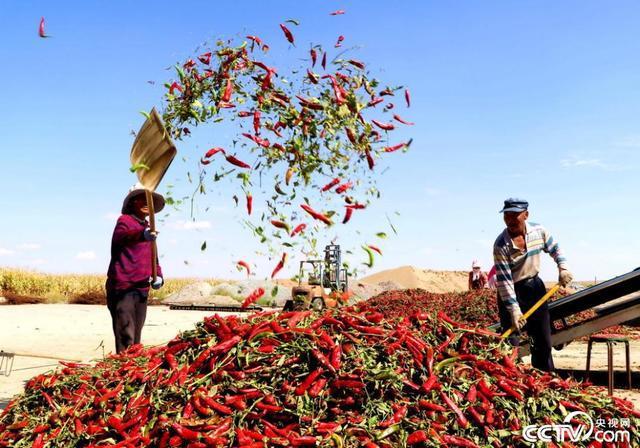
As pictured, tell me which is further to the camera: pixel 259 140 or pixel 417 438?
pixel 259 140

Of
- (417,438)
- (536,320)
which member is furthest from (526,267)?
(417,438)

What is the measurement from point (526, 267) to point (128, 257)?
397 centimetres

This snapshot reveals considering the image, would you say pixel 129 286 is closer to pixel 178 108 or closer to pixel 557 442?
pixel 178 108

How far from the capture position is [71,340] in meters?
12.0

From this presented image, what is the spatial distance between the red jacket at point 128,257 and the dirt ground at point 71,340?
2.40 feet

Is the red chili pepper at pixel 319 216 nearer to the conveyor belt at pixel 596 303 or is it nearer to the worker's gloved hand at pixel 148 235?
the worker's gloved hand at pixel 148 235

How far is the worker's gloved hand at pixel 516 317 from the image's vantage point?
565 centimetres

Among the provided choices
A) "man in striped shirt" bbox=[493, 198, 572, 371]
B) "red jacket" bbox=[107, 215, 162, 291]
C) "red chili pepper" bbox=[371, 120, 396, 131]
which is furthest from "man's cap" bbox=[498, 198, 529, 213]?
"red jacket" bbox=[107, 215, 162, 291]

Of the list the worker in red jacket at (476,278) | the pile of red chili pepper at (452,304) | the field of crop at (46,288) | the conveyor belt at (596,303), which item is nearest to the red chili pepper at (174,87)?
the conveyor belt at (596,303)

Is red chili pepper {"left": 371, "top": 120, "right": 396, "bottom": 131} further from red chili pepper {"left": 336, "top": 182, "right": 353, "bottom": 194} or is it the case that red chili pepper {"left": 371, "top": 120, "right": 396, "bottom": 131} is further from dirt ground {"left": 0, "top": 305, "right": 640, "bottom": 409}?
dirt ground {"left": 0, "top": 305, "right": 640, "bottom": 409}

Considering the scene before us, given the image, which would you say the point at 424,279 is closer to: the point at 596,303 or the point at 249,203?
the point at 596,303

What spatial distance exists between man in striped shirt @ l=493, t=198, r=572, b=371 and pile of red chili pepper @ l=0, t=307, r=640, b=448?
58.8 inches

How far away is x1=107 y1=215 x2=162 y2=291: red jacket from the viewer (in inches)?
239

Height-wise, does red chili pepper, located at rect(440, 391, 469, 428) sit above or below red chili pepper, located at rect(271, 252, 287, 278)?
below
